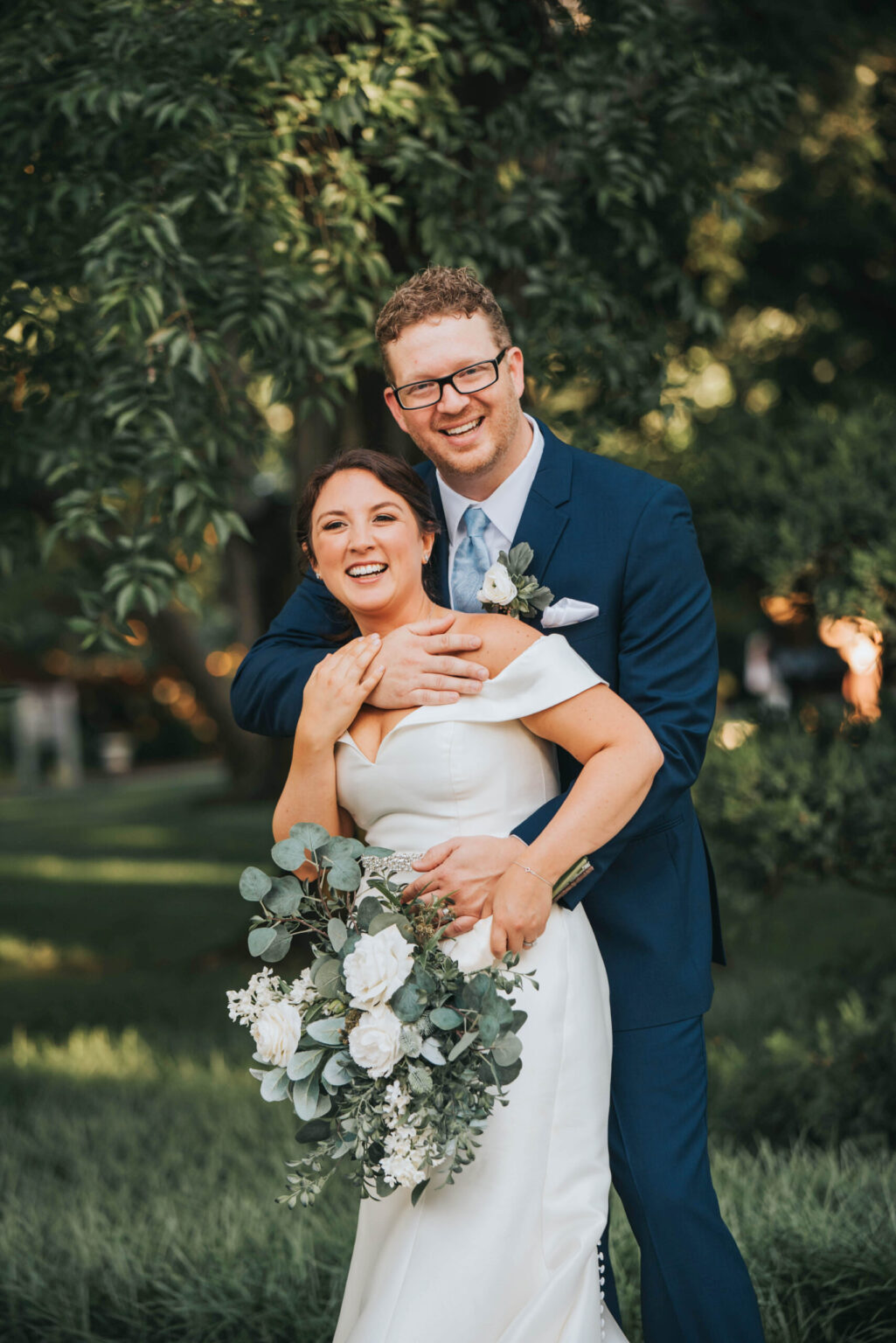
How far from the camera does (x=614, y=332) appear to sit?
4.42 meters

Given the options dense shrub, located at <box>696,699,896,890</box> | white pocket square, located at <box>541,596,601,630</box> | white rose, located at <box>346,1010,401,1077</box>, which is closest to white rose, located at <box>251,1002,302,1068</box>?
white rose, located at <box>346,1010,401,1077</box>

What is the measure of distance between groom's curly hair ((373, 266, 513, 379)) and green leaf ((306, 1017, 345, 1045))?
1.22 meters

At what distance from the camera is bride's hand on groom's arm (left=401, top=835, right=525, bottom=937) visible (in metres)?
2.21

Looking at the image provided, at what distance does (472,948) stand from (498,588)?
0.65 m

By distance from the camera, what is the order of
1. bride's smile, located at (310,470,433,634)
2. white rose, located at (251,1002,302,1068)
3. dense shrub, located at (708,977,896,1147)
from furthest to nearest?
dense shrub, located at (708,977,896,1147)
bride's smile, located at (310,470,433,634)
white rose, located at (251,1002,302,1068)

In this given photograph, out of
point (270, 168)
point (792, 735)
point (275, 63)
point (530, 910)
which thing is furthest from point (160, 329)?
point (792, 735)

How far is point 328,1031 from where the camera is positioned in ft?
6.88

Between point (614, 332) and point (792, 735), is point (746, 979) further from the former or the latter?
point (614, 332)

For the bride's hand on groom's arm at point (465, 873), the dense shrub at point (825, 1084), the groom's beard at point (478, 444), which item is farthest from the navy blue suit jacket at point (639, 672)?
the dense shrub at point (825, 1084)

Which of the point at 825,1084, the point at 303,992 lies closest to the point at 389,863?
the point at 303,992

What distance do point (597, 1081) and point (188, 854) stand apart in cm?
1187

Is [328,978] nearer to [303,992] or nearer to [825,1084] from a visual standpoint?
[303,992]

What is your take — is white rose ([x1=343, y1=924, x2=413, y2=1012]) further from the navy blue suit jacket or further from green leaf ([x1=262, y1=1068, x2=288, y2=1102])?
the navy blue suit jacket

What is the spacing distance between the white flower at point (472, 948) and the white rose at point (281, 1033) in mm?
297
